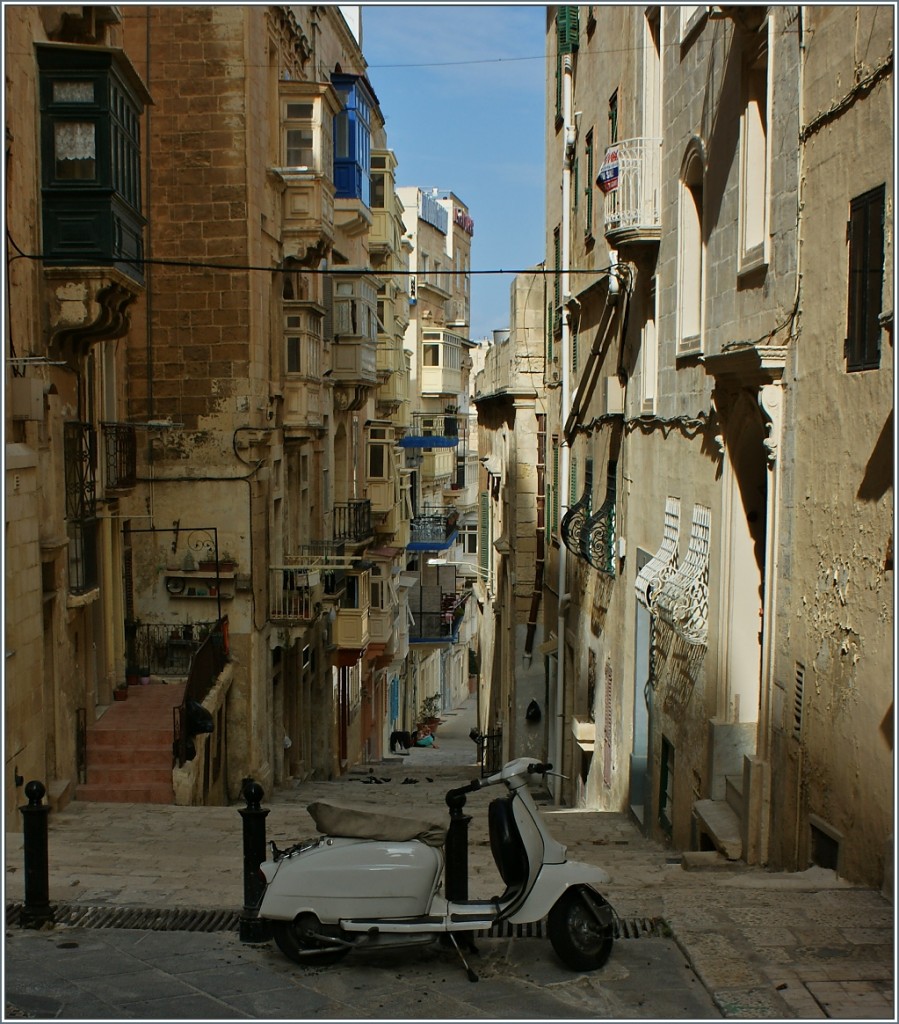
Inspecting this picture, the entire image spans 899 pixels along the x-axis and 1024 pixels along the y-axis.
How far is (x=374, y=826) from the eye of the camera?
7051mm

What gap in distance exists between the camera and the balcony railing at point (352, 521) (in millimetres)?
30172

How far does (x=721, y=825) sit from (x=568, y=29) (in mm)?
16504

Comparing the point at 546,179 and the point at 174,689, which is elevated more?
the point at 546,179

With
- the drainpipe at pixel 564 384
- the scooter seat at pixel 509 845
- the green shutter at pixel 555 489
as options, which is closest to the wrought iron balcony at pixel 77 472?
the scooter seat at pixel 509 845

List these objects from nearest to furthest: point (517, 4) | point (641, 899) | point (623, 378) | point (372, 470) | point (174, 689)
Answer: point (641, 899) < point (517, 4) < point (623, 378) < point (174, 689) < point (372, 470)

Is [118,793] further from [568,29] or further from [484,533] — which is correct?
[484,533]

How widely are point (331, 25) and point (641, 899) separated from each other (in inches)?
988

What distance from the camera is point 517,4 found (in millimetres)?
9172

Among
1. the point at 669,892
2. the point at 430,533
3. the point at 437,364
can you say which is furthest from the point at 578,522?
the point at 437,364

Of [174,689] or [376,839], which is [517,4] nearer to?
[376,839]

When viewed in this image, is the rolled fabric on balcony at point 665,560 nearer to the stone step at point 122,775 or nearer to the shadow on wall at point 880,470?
the shadow on wall at point 880,470

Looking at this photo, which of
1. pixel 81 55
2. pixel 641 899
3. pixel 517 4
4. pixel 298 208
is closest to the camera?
pixel 641 899

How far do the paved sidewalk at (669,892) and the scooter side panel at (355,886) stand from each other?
0.70 m

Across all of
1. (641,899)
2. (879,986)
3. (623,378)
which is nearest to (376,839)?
(641,899)
